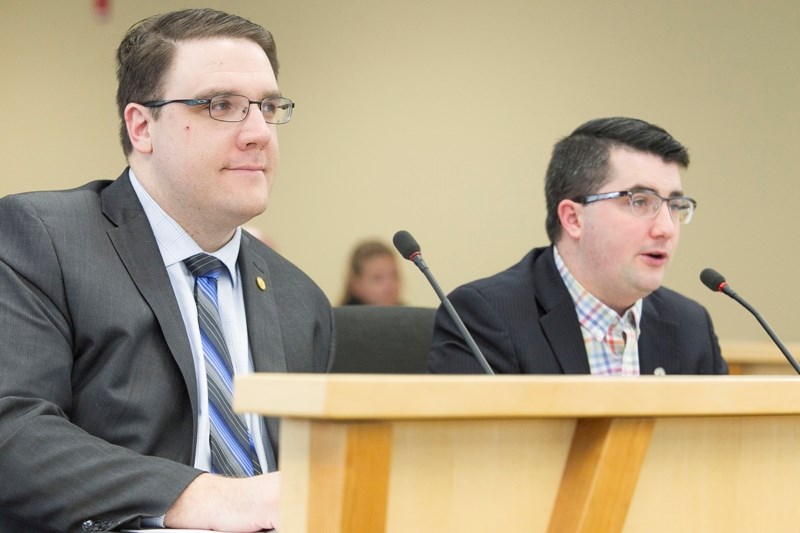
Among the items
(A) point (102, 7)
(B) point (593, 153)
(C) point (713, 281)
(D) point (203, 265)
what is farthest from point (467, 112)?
(D) point (203, 265)

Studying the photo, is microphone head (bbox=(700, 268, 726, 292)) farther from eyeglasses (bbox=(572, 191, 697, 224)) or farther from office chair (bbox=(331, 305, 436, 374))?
office chair (bbox=(331, 305, 436, 374))

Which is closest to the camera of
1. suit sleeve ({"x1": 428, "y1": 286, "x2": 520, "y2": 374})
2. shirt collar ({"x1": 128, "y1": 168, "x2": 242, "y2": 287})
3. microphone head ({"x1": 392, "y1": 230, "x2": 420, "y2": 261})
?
shirt collar ({"x1": 128, "y1": 168, "x2": 242, "y2": 287})

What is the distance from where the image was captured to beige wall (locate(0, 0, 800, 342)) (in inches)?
212

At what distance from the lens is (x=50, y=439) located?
1.52m

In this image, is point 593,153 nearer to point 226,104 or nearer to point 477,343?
point 477,343

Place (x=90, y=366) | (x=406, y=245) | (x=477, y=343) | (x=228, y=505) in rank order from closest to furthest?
1. (x=228, y=505)
2. (x=90, y=366)
3. (x=406, y=245)
4. (x=477, y=343)

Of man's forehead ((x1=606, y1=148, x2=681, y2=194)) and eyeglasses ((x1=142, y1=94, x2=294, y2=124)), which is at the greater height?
eyeglasses ((x1=142, y1=94, x2=294, y2=124))

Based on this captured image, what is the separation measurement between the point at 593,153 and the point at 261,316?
1197mm

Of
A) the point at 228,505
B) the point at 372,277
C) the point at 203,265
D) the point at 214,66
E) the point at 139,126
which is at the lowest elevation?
the point at 372,277

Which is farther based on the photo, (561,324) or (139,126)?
(561,324)

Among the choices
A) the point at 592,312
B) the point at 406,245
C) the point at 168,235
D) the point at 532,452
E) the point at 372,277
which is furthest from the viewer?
the point at 372,277

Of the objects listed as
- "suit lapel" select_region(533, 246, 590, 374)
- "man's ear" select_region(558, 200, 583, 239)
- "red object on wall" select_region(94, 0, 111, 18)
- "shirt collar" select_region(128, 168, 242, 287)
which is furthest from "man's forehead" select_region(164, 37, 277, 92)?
"red object on wall" select_region(94, 0, 111, 18)

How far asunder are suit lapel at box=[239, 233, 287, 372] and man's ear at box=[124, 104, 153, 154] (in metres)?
0.27

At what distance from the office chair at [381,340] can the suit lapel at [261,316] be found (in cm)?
50
